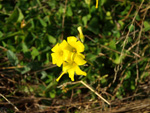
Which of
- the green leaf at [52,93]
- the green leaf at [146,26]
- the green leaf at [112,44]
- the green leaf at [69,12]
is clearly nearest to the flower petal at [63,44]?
the green leaf at [112,44]

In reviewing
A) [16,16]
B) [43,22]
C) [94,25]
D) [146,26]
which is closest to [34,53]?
[43,22]

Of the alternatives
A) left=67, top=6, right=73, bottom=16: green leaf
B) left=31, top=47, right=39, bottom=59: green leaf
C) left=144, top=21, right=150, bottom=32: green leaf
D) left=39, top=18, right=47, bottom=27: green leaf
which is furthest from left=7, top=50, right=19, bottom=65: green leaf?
left=144, top=21, right=150, bottom=32: green leaf

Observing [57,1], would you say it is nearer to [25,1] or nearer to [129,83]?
[25,1]

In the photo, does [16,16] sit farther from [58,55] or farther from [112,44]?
[112,44]

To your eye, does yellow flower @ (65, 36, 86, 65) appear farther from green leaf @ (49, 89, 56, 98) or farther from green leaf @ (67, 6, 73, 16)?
green leaf @ (49, 89, 56, 98)

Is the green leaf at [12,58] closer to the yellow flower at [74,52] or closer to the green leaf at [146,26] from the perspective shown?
the yellow flower at [74,52]

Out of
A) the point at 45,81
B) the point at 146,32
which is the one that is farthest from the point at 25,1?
the point at 146,32
